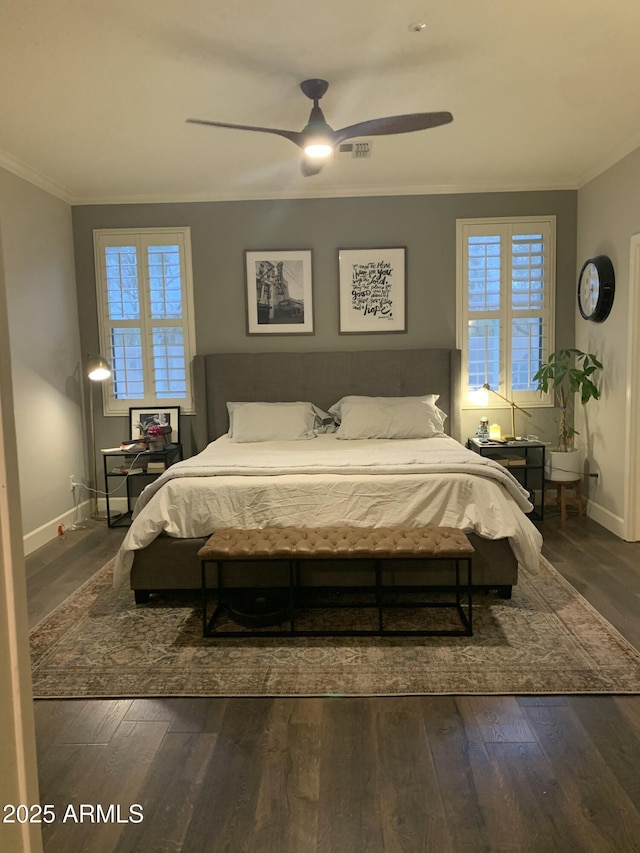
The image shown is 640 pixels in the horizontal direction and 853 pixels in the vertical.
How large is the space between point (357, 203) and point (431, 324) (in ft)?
4.13

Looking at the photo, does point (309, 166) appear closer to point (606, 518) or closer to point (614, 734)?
point (614, 734)

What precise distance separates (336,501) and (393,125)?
200 cm

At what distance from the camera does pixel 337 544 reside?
2877mm

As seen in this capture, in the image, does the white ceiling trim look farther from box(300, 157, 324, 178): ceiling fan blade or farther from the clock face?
box(300, 157, 324, 178): ceiling fan blade

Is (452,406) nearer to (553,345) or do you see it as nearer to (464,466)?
(553,345)

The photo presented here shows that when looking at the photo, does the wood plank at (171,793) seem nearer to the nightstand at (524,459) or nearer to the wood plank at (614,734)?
the wood plank at (614,734)

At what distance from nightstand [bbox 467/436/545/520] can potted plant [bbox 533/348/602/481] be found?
0.14 metres

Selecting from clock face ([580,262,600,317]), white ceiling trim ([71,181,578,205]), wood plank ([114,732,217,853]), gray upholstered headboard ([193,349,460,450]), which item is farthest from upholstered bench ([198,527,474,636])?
white ceiling trim ([71,181,578,205])

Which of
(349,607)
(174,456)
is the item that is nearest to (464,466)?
(349,607)

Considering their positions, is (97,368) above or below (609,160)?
below

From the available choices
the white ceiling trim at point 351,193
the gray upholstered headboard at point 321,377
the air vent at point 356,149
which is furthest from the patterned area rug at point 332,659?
the white ceiling trim at point 351,193

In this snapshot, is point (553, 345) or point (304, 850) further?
point (553, 345)

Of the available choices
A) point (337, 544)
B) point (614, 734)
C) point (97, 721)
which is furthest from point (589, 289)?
point (97, 721)

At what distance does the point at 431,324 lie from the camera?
17.1ft
